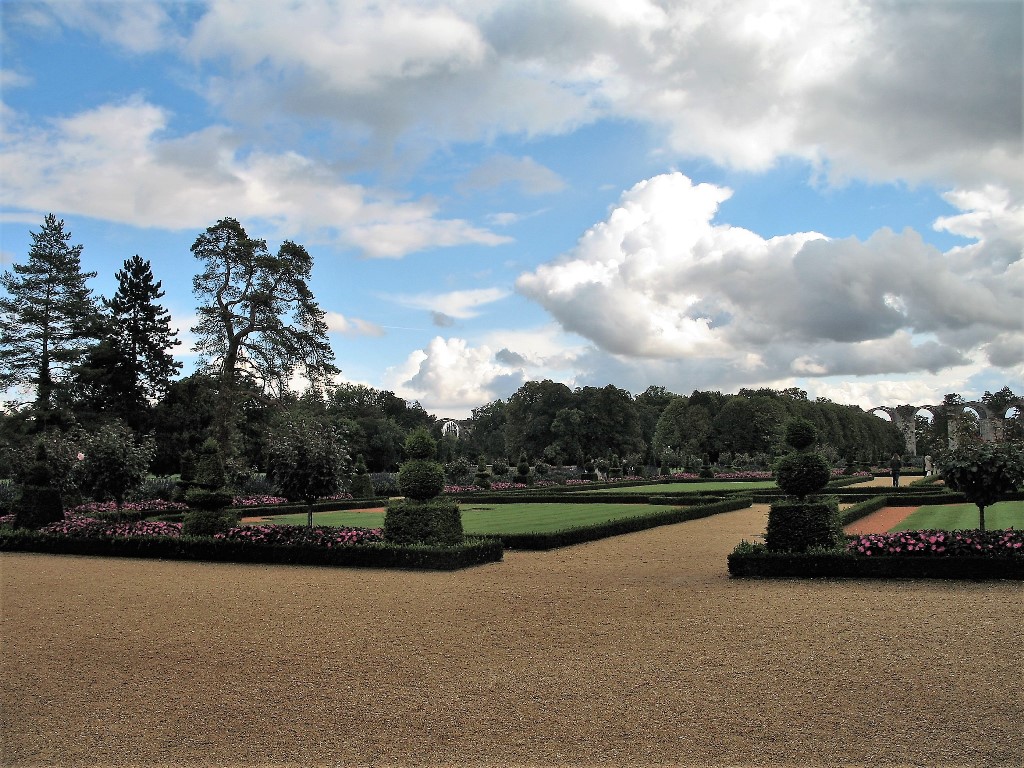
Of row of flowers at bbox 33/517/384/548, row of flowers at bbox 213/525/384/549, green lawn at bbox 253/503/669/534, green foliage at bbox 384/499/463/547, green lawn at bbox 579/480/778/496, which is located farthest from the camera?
green lawn at bbox 579/480/778/496

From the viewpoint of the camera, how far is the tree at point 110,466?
1741 cm

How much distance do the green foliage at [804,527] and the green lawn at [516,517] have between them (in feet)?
21.9

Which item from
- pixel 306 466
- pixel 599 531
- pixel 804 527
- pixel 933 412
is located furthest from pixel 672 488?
pixel 933 412

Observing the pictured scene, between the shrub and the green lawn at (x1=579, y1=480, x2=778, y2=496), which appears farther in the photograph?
the green lawn at (x1=579, y1=480, x2=778, y2=496)

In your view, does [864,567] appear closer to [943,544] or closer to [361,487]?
[943,544]

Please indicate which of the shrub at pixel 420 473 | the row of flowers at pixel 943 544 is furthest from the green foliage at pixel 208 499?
the row of flowers at pixel 943 544

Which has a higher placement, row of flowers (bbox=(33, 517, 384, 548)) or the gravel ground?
row of flowers (bbox=(33, 517, 384, 548))

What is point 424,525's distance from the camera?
43.3 ft

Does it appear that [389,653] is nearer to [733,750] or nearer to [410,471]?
[733,750]

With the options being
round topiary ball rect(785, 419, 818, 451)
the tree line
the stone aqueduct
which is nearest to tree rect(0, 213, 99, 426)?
the tree line

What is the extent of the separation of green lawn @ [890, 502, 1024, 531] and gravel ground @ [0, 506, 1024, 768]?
7.71 metres

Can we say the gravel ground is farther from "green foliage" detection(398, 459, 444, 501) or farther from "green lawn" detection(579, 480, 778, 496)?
"green lawn" detection(579, 480, 778, 496)

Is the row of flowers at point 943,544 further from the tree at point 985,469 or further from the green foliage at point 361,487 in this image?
the green foliage at point 361,487

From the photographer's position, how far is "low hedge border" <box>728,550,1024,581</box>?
10234 mm
